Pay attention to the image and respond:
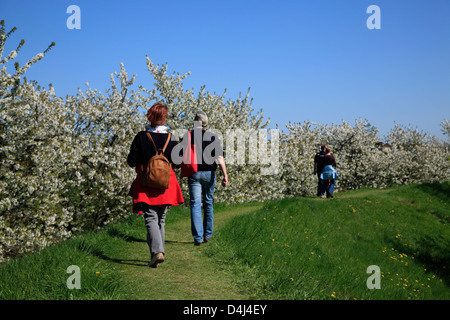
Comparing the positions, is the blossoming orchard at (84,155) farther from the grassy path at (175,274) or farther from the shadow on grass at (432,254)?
the shadow on grass at (432,254)

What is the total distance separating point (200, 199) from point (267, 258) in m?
1.66

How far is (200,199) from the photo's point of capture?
23.4 feet

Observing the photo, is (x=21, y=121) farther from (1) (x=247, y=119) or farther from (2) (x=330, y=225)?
(1) (x=247, y=119)

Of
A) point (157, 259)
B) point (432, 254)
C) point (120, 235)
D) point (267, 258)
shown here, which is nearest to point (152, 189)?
point (157, 259)

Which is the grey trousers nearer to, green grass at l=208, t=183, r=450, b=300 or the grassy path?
the grassy path

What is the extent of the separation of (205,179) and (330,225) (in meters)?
6.66

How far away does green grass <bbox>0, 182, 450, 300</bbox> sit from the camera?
16.9 ft

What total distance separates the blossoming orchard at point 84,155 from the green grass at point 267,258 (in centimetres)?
266

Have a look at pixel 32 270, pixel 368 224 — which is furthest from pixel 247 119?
pixel 32 270

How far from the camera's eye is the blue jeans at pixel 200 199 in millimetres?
7000

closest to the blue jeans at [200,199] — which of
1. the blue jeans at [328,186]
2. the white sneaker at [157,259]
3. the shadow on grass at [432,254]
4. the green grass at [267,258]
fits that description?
the green grass at [267,258]

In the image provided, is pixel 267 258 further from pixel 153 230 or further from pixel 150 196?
pixel 150 196

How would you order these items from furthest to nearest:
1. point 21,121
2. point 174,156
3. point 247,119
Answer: point 247,119
point 21,121
point 174,156

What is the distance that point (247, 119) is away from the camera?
20344 mm
